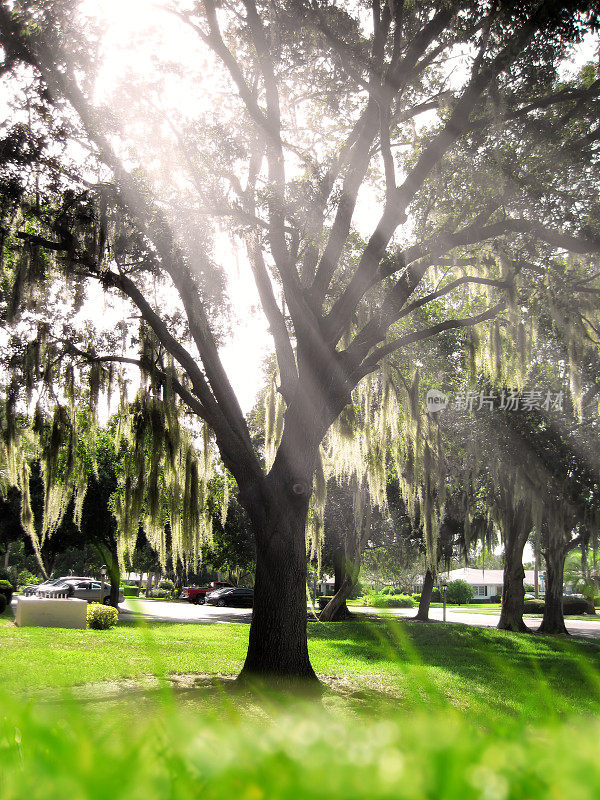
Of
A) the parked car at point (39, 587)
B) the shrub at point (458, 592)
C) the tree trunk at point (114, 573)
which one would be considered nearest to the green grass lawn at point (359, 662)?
the tree trunk at point (114, 573)

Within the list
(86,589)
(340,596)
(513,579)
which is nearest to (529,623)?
(513,579)

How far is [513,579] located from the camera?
23328mm

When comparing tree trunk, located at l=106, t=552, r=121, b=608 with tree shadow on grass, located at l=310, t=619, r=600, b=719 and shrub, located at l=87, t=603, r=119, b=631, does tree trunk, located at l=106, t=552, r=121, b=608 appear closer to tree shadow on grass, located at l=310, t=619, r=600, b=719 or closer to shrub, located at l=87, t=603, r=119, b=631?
shrub, located at l=87, t=603, r=119, b=631

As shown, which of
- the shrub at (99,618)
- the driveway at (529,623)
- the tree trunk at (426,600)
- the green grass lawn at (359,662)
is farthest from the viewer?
the tree trunk at (426,600)

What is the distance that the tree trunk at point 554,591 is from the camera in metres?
24.2

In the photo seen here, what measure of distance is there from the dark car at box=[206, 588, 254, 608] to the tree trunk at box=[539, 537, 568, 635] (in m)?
18.9

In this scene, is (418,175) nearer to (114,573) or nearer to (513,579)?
(513,579)

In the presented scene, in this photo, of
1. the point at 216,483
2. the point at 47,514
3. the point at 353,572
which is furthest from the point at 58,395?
the point at 353,572

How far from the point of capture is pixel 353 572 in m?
23.8

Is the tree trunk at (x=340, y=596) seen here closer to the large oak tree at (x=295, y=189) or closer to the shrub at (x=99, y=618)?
the shrub at (x=99, y=618)

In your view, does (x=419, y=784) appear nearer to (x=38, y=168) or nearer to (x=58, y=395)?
(x=38, y=168)

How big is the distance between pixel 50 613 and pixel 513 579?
1529 cm

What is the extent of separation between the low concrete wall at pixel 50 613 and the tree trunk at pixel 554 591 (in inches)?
635

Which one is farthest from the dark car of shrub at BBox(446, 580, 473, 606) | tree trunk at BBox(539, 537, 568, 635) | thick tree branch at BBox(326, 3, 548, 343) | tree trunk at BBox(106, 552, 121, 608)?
thick tree branch at BBox(326, 3, 548, 343)
